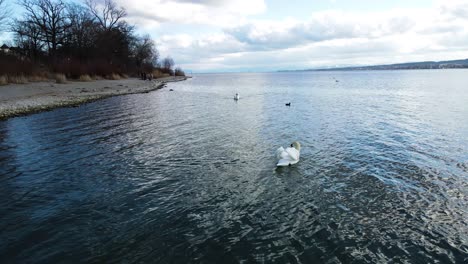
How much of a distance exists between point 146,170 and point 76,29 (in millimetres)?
66390

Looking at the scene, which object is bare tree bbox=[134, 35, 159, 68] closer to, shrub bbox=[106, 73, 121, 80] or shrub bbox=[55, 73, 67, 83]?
shrub bbox=[106, 73, 121, 80]

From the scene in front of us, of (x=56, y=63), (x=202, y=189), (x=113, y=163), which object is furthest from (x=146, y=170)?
(x=56, y=63)

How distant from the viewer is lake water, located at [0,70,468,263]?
596 cm

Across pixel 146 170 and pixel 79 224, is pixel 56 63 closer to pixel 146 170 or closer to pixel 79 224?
pixel 146 170

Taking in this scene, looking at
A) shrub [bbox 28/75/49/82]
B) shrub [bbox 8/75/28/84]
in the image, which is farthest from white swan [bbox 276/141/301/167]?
shrub [bbox 28/75/49/82]

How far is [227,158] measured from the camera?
11.8 metres

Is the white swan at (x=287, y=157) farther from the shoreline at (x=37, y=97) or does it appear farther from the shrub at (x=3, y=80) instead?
the shrub at (x=3, y=80)

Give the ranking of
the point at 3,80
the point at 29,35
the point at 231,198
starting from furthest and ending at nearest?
the point at 29,35 < the point at 3,80 < the point at 231,198

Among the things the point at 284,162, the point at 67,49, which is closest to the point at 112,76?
the point at 67,49

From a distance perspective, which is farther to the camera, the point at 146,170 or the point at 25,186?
the point at 146,170

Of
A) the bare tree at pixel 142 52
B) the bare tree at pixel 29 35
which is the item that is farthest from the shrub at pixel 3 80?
the bare tree at pixel 142 52

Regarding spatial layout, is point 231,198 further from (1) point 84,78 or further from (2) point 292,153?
(1) point 84,78

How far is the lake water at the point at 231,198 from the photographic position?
5957mm

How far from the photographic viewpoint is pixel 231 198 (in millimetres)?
8180
